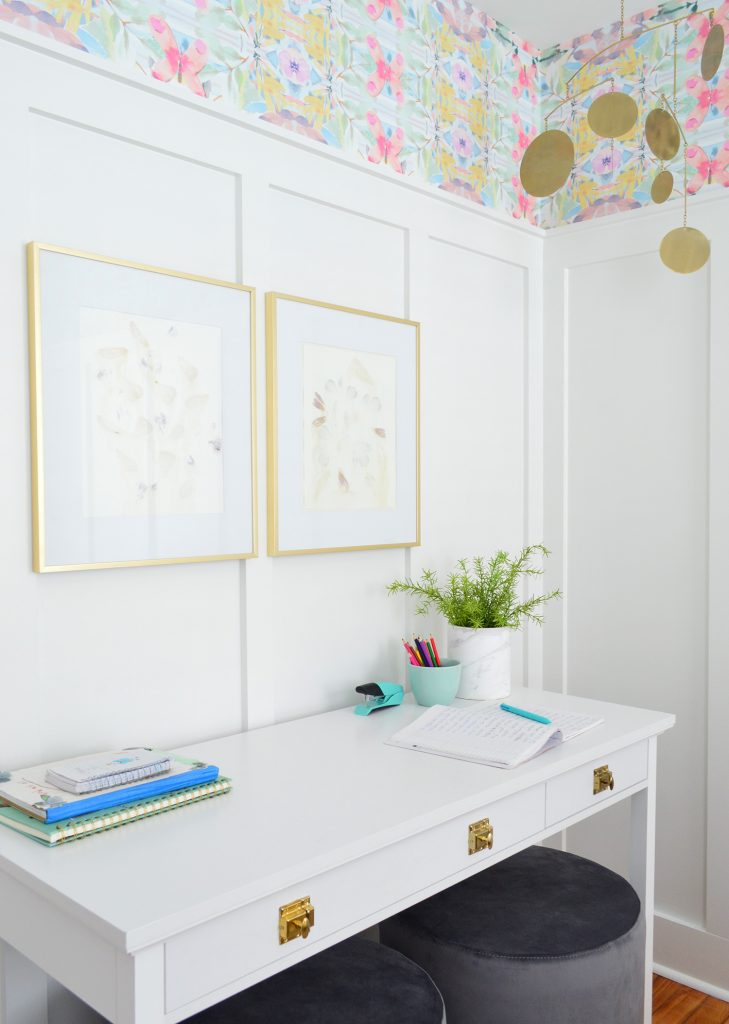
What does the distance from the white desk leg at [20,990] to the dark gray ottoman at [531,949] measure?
2.10 ft

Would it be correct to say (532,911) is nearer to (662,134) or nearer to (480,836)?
(480,836)

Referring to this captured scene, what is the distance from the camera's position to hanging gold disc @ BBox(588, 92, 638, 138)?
6.95 feet

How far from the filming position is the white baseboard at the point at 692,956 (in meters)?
2.28

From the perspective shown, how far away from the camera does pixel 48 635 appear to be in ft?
5.04

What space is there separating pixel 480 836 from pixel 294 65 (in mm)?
1614

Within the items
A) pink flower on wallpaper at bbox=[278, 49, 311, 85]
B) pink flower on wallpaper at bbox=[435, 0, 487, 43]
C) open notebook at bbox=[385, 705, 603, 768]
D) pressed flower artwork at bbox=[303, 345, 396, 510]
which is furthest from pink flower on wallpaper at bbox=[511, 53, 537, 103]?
open notebook at bbox=[385, 705, 603, 768]

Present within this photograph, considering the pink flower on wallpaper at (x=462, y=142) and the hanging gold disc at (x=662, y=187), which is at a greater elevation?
the pink flower on wallpaper at (x=462, y=142)

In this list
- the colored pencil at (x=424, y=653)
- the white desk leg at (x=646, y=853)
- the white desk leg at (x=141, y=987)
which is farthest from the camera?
the colored pencil at (x=424, y=653)

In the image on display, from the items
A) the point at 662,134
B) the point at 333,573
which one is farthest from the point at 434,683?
the point at 662,134

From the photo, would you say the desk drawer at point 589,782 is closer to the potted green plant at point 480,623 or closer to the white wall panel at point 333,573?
the potted green plant at point 480,623

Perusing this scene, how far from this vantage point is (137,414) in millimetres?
1622

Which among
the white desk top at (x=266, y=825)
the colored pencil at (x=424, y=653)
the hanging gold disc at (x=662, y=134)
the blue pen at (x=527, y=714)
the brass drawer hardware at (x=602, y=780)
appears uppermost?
the hanging gold disc at (x=662, y=134)

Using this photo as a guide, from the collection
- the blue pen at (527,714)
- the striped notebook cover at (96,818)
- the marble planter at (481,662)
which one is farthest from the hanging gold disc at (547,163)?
the striped notebook cover at (96,818)

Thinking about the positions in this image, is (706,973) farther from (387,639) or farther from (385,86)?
(385,86)
